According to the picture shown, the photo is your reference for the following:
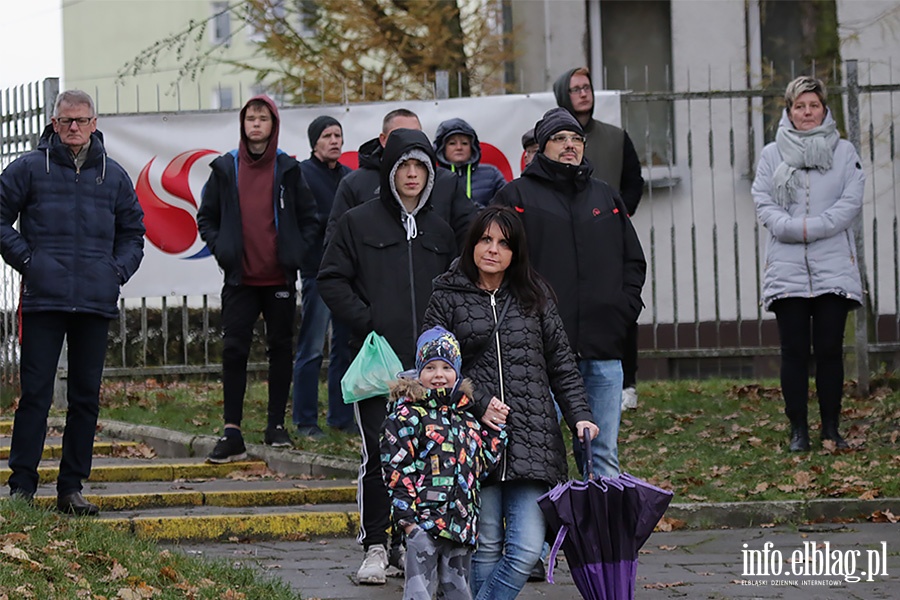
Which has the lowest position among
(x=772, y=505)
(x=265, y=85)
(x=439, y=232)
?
(x=772, y=505)

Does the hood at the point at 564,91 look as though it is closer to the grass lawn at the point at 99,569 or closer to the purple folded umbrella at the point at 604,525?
the grass lawn at the point at 99,569

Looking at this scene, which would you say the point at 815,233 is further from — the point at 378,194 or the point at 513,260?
the point at 513,260

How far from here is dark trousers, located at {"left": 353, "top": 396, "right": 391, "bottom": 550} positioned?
6848 mm

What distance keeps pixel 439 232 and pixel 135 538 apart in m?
2.13

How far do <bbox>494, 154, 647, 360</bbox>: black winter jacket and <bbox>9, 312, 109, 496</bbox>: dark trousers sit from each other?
239 cm

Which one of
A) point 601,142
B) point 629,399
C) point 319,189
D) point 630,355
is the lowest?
point 629,399

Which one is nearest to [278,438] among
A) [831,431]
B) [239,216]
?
[239,216]

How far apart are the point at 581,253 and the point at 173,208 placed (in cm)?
624

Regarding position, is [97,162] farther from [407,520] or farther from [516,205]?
[407,520]

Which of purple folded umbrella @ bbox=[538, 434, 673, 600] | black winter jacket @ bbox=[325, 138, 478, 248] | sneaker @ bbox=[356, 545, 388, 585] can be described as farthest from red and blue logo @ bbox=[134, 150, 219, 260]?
purple folded umbrella @ bbox=[538, 434, 673, 600]

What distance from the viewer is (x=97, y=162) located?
7.98 meters

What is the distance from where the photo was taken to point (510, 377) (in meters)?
5.91

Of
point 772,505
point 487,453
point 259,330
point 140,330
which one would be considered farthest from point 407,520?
point 259,330

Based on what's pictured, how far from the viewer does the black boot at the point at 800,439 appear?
9469mm
